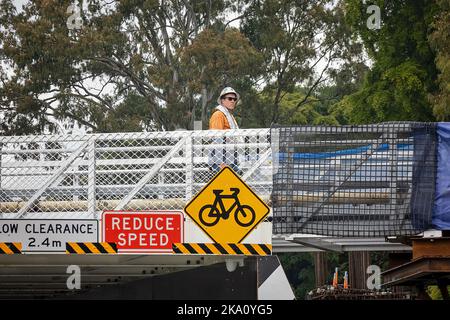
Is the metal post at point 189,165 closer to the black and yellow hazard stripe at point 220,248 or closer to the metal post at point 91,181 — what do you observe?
the black and yellow hazard stripe at point 220,248

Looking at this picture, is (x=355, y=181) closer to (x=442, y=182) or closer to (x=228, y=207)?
(x=442, y=182)

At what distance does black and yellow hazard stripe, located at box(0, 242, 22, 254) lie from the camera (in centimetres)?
1359

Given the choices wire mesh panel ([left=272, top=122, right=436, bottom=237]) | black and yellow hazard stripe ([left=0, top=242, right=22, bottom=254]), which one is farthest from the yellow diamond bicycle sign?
black and yellow hazard stripe ([left=0, top=242, right=22, bottom=254])

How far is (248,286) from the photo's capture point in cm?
1496

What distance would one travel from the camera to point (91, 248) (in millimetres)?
13516

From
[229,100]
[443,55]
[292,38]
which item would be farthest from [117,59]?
[229,100]

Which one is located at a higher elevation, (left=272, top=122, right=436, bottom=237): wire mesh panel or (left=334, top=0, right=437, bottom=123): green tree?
(left=334, top=0, right=437, bottom=123): green tree

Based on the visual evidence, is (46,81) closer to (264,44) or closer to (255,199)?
(264,44)

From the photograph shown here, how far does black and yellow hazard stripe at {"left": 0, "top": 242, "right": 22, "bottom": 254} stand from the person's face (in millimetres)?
3142

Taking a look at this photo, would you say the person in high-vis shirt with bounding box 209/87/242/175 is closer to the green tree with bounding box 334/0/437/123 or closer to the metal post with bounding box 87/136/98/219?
the metal post with bounding box 87/136/98/219

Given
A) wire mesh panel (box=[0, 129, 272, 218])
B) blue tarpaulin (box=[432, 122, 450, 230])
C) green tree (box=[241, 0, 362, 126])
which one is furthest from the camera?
green tree (box=[241, 0, 362, 126])

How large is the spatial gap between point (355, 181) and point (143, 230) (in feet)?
7.97

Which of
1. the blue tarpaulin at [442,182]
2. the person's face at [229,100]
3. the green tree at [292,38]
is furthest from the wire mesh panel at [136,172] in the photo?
the green tree at [292,38]

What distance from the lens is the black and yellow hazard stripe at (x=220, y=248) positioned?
1332cm
